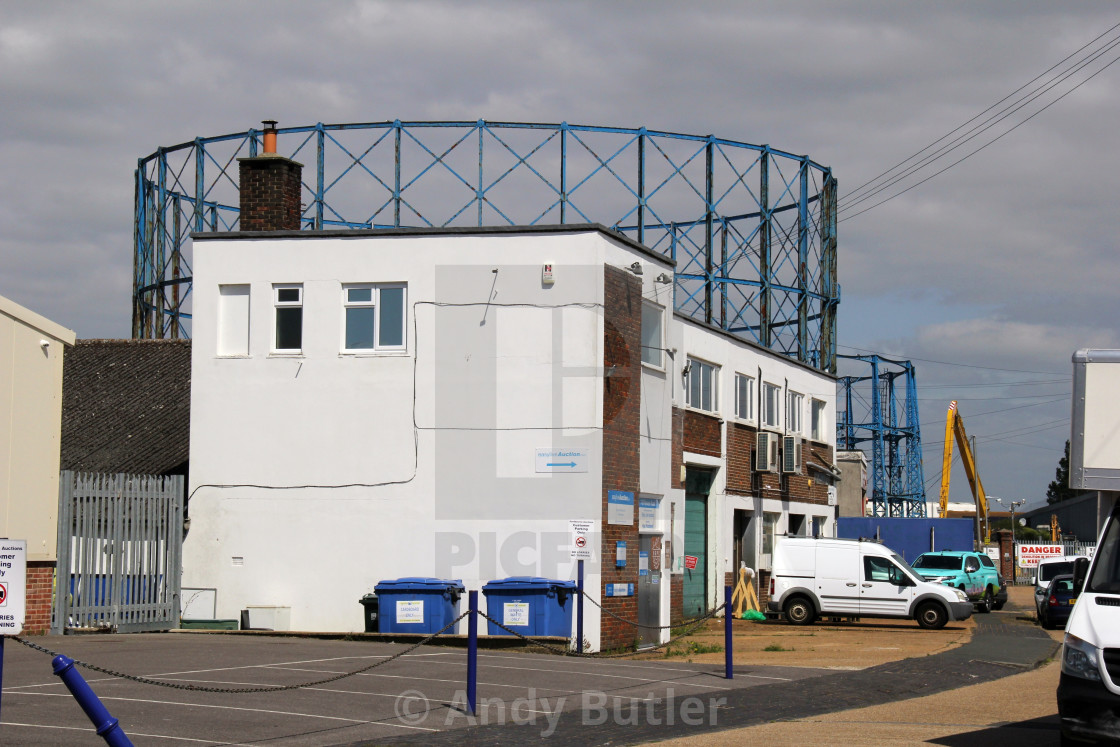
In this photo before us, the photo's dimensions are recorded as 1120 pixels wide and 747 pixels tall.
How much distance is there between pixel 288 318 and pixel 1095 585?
15.3 metres

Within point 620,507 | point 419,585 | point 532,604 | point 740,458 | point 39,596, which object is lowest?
point 532,604

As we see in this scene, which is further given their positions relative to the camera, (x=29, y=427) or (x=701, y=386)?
(x=701, y=386)

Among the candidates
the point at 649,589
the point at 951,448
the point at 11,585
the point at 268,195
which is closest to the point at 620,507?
the point at 649,589

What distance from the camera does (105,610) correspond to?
68.5 feet

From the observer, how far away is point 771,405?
A: 3519cm

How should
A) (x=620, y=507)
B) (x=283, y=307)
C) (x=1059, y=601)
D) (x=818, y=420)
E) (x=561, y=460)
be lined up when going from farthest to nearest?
(x=818, y=420)
(x=1059, y=601)
(x=283, y=307)
(x=620, y=507)
(x=561, y=460)

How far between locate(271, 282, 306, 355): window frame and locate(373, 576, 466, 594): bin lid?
4.48 metres

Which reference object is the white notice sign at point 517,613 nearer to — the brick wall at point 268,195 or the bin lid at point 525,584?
the bin lid at point 525,584

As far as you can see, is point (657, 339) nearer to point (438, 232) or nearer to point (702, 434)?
point (438, 232)

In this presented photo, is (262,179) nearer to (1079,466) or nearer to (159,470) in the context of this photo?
(159,470)

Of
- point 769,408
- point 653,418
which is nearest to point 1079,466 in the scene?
point 653,418

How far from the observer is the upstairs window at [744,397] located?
1272 inches

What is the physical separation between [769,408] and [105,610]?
19494mm

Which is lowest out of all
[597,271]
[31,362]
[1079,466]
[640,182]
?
[1079,466]
